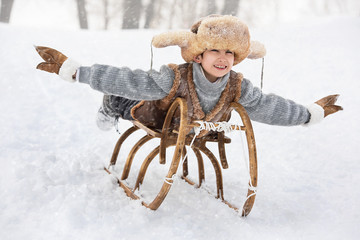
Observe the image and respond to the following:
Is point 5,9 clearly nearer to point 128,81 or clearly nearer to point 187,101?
point 128,81

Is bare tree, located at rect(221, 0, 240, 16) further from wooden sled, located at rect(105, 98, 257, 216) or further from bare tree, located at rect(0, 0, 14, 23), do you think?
wooden sled, located at rect(105, 98, 257, 216)

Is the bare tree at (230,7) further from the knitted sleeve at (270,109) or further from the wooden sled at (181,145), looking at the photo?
the wooden sled at (181,145)

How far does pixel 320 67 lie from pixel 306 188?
2228 millimetres

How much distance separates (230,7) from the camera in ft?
30.0

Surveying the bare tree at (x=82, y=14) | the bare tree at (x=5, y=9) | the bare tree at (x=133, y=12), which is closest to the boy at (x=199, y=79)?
the bare tree at (x=82, y=14)

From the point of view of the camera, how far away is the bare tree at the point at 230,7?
29.2 feet

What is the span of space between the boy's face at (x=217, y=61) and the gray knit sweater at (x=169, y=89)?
0.05 metres

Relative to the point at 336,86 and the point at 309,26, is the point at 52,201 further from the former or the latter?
the point at 309,26

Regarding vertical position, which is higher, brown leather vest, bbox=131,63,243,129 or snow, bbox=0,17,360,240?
brown leather vest, bbox=131,63,243,129

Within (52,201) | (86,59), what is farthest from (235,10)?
(52,201)

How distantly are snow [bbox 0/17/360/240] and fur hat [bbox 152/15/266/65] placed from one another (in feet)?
2.99

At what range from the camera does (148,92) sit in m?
1.82

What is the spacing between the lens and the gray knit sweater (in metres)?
1.77

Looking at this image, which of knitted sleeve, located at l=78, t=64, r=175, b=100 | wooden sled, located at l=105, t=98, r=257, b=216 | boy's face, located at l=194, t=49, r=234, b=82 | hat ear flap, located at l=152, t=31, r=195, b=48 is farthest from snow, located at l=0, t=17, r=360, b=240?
hat ear flap, located at l=152, t=31, r=195, b=48
